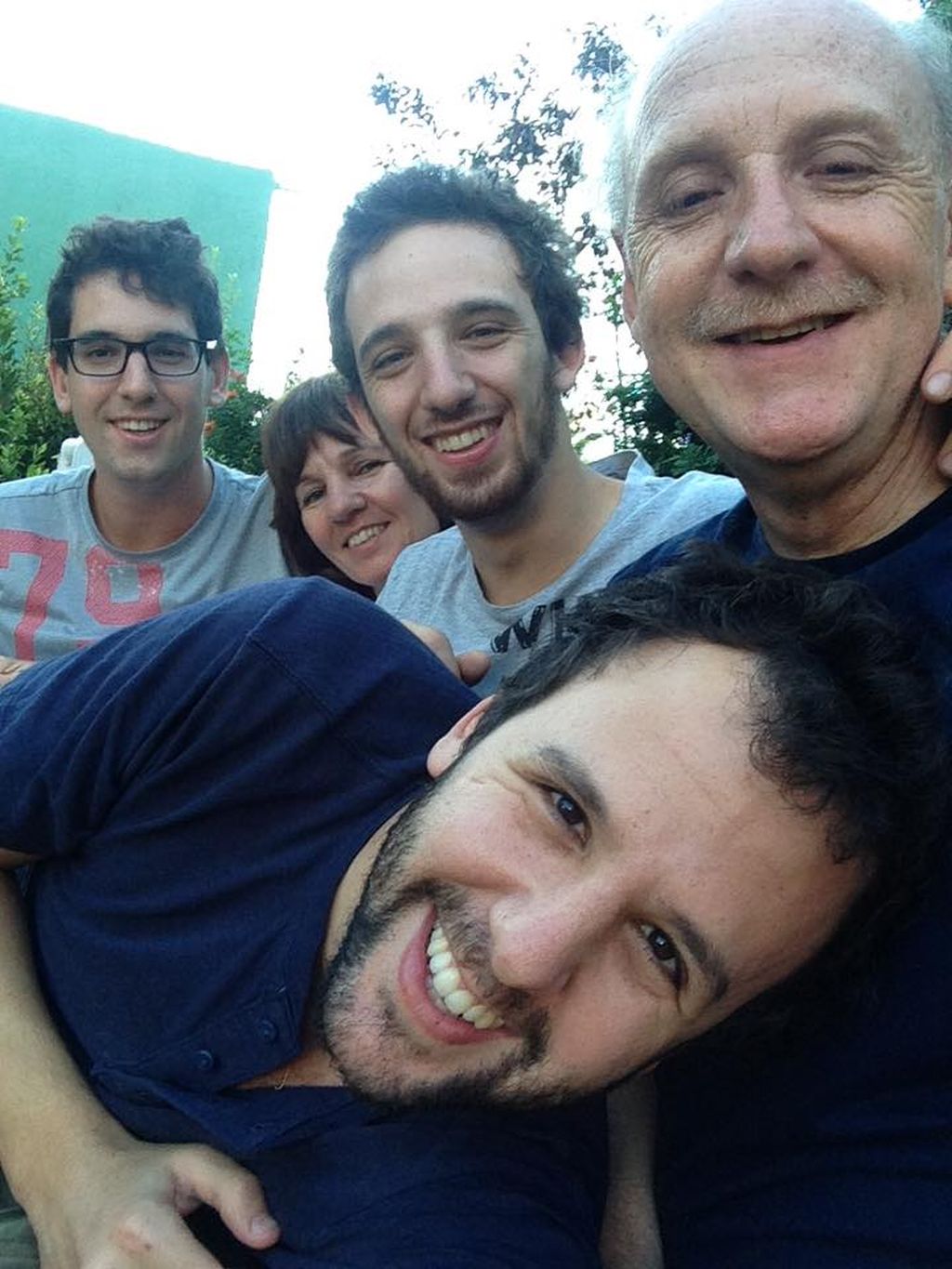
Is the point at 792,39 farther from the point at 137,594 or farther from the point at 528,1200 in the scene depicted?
the point at 137,594

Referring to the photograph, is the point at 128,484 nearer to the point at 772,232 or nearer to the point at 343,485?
→ the point at 343,485

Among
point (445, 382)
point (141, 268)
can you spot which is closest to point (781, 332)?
point (445, 382)

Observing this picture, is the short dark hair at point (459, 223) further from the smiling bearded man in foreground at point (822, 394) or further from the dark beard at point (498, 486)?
the smiling bearded man in foreground at point (822, 394)

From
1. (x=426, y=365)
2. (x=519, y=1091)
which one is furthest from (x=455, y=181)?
(x=519, y=1091)

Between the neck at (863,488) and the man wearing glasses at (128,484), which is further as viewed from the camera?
the man wearing glasses at (128,484)

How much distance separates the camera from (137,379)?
414 centimetres

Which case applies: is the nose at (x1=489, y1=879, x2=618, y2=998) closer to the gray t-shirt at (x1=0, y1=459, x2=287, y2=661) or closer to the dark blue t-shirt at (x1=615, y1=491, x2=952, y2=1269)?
the dark blue t-shirt at (x1=615, y1=491, x2=952, y2=1269)

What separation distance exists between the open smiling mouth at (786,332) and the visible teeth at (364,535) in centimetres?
203

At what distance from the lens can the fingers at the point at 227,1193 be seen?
5.00 ft

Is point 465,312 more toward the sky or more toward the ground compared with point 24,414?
more toward the sky

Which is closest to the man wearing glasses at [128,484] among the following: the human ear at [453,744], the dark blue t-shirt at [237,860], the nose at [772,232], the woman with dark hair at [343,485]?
the woman with dark hair at [343,485]

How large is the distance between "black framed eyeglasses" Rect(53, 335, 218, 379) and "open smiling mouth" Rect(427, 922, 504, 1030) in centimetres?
321

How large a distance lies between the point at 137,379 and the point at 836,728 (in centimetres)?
325

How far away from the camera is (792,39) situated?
68.0 inches
